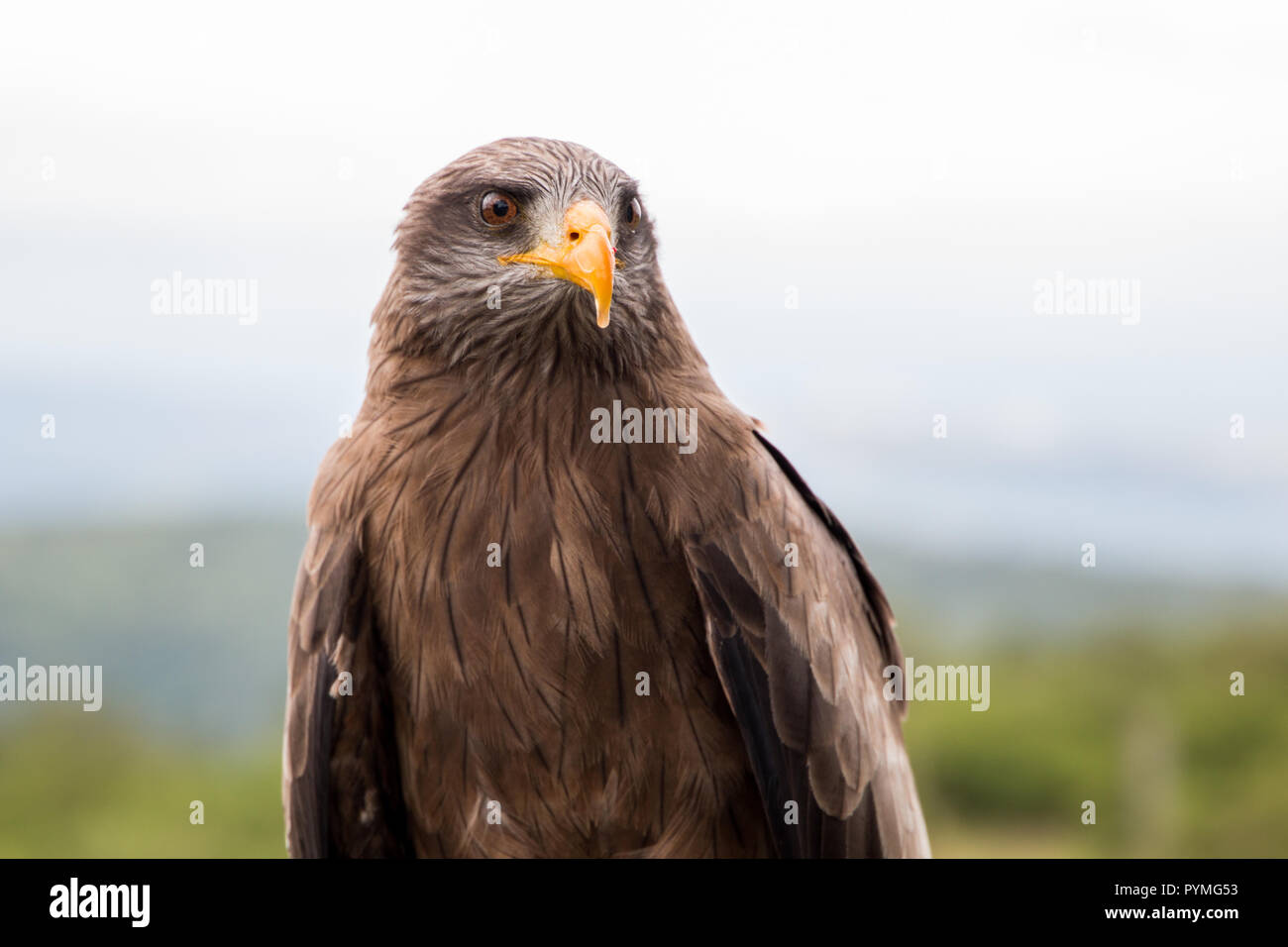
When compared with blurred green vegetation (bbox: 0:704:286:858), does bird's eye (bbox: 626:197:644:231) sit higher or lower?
higher

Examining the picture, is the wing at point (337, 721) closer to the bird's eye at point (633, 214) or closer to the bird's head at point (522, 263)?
the bird's head at point (522, 263)

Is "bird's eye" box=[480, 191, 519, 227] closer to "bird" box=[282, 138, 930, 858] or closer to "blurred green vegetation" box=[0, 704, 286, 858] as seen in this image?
"bird" box=[282, 138, 930, 858]

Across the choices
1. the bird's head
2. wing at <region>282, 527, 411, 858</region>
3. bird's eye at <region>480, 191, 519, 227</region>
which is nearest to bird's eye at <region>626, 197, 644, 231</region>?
the bird's head

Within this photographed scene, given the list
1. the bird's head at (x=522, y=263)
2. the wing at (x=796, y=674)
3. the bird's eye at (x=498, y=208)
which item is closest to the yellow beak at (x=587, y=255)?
the bird's head at (x=522, y=263)

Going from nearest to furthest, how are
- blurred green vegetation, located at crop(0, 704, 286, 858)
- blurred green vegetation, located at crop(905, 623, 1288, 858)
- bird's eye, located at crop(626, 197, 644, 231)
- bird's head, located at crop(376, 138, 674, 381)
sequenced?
bird's head, located at crop(376, 138, 674, 381)
bird's eye, located at crop(626, 197, 644, 231)
blurred green vegetation, located at crop(0, 704, 286, 858)
blurred green vegetation, located at crop(905, 623, 1288, 858)
